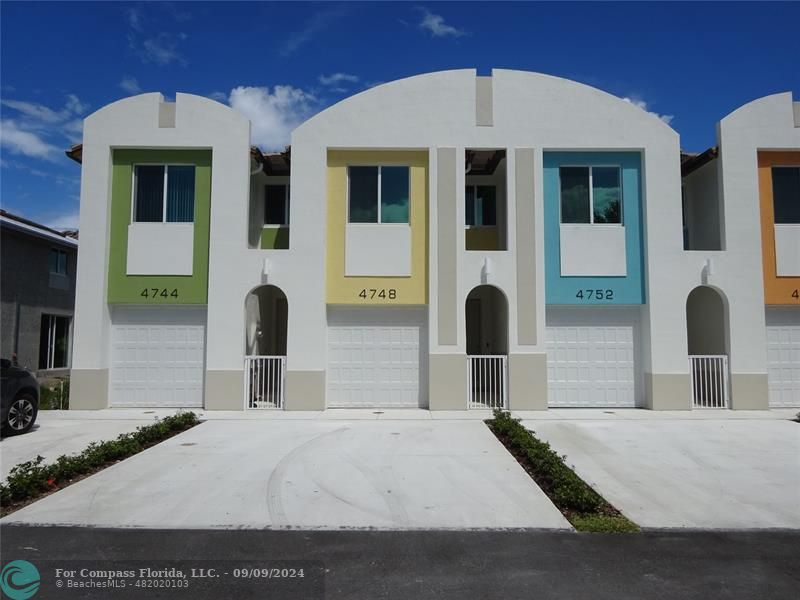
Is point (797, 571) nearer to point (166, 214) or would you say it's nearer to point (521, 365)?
point (521, 365)

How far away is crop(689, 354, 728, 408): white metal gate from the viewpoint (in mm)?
13008

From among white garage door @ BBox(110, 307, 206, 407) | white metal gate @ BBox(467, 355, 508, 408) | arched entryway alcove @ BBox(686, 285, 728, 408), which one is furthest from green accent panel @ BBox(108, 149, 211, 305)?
arched entryway alcove @ BBox(686, 285, 728, 408)

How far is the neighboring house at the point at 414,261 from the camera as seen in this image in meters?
12.9

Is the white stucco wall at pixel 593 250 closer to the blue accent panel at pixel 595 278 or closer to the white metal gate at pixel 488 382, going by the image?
the blue accent panel at pixel 595 278

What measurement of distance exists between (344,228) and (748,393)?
10.4 m

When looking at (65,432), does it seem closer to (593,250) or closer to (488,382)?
(488,382)

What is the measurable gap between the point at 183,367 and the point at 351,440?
576 centimetres

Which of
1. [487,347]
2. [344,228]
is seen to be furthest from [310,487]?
[487,347]

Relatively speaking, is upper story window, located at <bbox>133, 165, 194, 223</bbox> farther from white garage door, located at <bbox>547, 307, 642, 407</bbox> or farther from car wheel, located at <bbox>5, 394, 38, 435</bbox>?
white garage door, located at <bbox>547, 307, 642, 407</bbox>

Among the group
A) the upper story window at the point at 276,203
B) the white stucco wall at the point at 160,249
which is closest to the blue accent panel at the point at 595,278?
the upper story window at the point at 276,203

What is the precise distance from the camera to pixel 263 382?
13258 millimetres

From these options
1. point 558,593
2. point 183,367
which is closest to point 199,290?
point 183,367

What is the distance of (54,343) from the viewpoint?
1973 centimetres

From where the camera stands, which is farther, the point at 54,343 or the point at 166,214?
the point at 54,343
